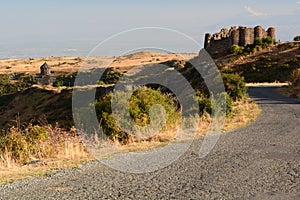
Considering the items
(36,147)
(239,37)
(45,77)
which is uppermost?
(239,37)

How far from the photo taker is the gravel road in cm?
692

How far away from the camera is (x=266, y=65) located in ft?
199

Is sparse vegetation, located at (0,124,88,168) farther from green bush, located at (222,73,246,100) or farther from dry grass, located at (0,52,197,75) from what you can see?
dry grass, located at (0,52,197,75)

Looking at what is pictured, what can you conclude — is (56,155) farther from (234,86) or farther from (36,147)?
(234,86)

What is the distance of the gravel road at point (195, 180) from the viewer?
6.92 metres

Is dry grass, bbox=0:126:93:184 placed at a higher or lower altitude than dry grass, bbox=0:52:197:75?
lower

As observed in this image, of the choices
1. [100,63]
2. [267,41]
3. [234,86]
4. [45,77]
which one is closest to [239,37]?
[267,41]

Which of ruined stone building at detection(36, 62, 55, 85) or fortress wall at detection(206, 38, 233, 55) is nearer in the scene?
ruined stone building at detection(36, 62, 55, 85)

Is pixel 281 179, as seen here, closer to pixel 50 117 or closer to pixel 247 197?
pixel 247 197

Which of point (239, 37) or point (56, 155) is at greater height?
point (239, 37)

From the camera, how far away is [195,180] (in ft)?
25.5

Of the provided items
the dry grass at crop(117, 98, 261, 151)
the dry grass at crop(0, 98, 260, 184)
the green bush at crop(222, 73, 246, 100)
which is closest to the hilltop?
the green bush at crop(222, 73, 246, 100)

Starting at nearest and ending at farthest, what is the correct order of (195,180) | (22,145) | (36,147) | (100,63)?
(195,180)
(22,145)
(36,147)
(100,63)

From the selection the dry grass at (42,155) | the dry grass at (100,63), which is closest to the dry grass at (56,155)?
the dry grass at (42,155)
